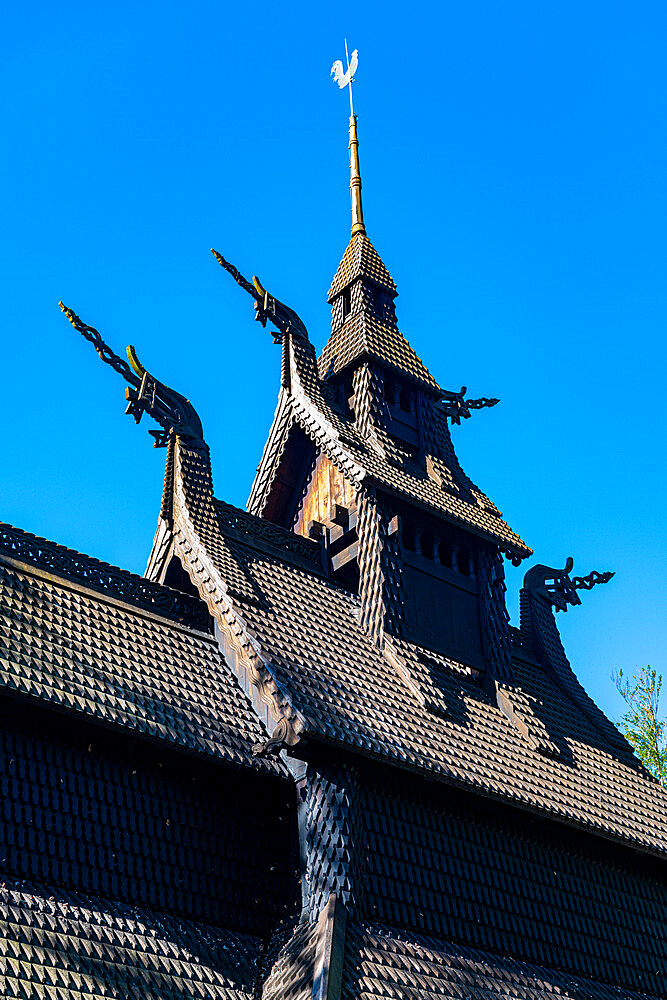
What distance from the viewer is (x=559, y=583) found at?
888 inches

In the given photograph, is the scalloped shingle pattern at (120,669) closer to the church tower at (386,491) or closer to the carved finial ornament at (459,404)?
the church tower at (386,491)

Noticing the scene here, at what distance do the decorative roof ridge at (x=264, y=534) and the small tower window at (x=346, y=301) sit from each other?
5585 mm

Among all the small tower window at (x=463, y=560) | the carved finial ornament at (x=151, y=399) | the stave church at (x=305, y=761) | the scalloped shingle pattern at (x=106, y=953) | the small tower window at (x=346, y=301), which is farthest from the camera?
the small tower window at (x=346, y=301)

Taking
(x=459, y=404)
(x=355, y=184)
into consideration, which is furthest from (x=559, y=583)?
(x=355, y=184)

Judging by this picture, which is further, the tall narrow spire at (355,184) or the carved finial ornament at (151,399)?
the tall narrow spire at (355,184)

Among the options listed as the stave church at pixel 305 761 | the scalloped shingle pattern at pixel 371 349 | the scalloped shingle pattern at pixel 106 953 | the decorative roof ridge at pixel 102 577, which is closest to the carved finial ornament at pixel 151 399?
the stave church at pixel 305 761

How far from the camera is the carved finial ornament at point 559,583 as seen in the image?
22.4 metres

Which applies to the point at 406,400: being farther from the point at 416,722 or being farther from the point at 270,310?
the point at 416,722

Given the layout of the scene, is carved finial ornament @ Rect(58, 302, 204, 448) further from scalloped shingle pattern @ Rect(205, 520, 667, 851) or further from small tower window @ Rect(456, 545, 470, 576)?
small tower window @ Rect(456, 545, 470, 576)

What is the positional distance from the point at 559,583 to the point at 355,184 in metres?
9.34

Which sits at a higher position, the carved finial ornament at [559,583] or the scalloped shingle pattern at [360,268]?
the scalloped shingle pattern at [360,268]

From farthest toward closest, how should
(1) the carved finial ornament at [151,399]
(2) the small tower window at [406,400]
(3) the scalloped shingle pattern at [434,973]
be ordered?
(2) the small tower window at [406,400] < (1) the carved finial ornament at [151,399] < (3) the scalloped shingle pattern at [434,973]

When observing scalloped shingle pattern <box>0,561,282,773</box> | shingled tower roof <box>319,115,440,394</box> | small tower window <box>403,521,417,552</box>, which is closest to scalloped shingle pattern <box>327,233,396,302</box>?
shingled tower roof <box>319,115,440,394</box>

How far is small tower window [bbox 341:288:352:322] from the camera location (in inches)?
860
